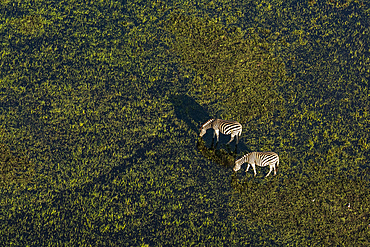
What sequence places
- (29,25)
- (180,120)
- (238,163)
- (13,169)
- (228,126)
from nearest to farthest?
(238,163) → (228,126) → (13,169) → (180,120) → (29,25)

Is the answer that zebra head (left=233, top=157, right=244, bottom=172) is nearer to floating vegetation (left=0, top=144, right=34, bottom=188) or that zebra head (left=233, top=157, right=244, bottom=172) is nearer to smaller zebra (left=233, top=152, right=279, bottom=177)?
smaller zebra (left=233, top=152, right=279, bottom=177)

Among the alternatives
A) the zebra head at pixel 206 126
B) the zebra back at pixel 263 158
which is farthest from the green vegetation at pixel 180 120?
the zebra back at pixel 263 158

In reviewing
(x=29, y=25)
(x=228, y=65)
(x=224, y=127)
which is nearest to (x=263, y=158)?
(x=224, y=127)

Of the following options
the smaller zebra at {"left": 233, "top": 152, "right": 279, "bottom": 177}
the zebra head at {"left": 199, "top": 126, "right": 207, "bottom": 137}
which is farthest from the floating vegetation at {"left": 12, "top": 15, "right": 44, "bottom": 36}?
the smaller zebra at {"left": 233, "top": 152, "right": 279, "bottom": 177}

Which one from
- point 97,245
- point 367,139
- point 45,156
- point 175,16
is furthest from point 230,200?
point 175,16

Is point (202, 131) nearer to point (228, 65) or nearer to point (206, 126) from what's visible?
point (206, 126)

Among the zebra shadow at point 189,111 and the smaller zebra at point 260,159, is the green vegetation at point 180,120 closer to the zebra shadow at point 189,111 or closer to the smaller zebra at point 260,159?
the zebra shadow at point 189,111

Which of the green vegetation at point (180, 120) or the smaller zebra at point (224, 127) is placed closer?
the green vegetation at point (180, 120)
